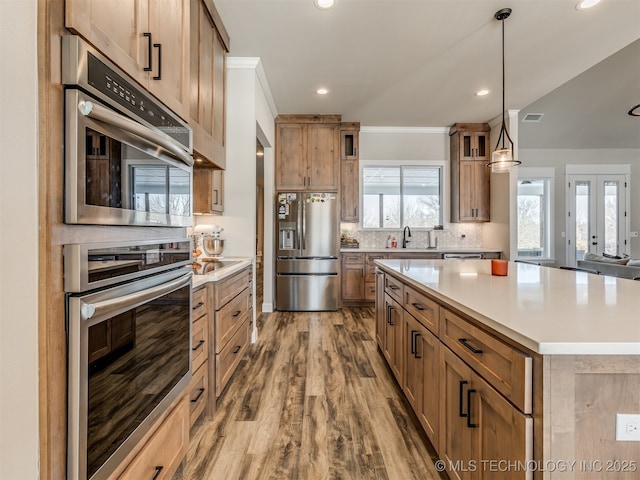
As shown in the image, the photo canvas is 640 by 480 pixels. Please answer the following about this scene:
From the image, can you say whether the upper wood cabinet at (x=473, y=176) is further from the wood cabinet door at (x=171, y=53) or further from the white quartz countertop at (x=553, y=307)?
the wood cabinet door at (x=171, y=53)

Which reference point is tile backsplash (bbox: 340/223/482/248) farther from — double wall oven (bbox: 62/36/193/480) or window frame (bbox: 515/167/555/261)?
double wall oven (bbox: 62/36/193/480)

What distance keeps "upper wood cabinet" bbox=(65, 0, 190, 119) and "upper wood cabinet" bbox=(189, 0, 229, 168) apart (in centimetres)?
47

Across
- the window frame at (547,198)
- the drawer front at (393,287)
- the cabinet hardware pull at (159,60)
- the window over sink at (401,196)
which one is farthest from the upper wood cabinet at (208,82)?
the window frame at (547,198)

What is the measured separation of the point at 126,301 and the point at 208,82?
1.97m

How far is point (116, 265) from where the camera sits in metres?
0.90

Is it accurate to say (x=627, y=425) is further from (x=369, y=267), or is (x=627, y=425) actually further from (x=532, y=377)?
(x=369, y=267)

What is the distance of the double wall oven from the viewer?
2.44ft

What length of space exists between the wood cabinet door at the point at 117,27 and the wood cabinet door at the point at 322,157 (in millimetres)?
3759

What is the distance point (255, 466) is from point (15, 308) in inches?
54.9

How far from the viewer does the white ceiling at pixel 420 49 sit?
2.53 meters

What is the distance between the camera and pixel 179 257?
130 cm

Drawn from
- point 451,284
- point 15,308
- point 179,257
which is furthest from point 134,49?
point 451,284

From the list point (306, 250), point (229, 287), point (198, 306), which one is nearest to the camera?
point (198, 306)

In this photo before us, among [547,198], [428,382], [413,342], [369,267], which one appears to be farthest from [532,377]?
[547,198]
